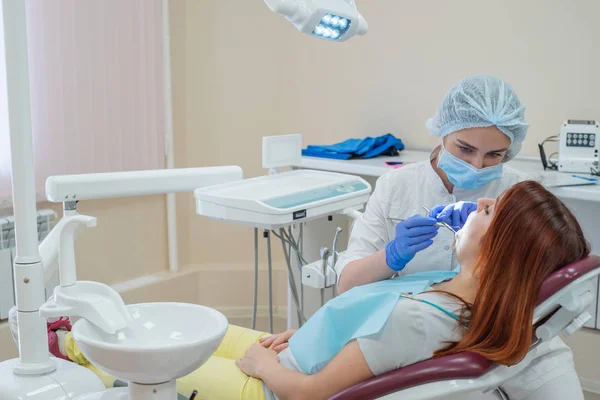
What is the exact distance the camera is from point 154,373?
3.64 ft

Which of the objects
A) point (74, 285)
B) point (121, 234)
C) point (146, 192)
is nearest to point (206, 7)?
point (121, 234)

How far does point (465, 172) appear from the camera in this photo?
162cm

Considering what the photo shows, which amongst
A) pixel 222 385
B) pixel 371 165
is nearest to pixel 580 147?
pixel 371 165


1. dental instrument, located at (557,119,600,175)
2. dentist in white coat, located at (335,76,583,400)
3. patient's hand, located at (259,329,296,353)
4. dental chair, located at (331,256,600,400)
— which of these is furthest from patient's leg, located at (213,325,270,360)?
dental instrument, located at (557,119,600,175)

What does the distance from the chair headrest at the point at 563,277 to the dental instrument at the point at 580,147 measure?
1.22 meters

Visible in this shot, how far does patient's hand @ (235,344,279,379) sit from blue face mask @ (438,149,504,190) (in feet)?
1.99

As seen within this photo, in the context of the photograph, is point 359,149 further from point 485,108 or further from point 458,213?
point 458,213

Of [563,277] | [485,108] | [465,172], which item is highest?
[485,108]

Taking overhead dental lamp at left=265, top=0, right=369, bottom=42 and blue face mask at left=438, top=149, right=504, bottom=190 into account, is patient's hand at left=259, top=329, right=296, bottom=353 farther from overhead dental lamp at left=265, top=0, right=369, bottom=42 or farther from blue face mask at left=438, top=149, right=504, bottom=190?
overhead dental lamp at left=265, top=0, right=369, bottom=42

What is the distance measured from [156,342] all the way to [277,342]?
Result: 0.43 m

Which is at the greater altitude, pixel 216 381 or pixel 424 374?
pixel 424 374

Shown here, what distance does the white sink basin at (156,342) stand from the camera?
1.08 m

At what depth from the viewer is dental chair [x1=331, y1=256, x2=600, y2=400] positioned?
3.69 feet

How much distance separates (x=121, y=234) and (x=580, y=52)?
2043 millimetres
